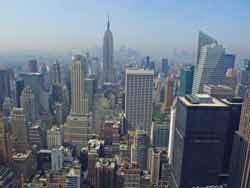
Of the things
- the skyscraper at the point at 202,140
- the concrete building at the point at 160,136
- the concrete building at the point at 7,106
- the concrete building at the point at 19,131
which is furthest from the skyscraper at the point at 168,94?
the concrete building at the point at 7,106

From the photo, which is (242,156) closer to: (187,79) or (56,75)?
(187,79)

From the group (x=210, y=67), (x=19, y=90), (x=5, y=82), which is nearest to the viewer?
(x=19, y=90)

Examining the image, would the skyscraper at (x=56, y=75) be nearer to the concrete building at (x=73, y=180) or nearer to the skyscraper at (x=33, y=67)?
the skyscraper at (x=33, y=67)

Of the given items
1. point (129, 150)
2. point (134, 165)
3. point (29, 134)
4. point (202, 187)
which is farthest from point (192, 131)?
point (29, 134)

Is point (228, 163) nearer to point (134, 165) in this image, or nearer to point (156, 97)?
point (134, 165)

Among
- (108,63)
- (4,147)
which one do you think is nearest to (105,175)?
(4,147)

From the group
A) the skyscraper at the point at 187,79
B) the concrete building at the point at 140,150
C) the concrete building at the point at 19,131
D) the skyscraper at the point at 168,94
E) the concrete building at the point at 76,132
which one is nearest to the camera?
the concrete building at the point at 140,150
